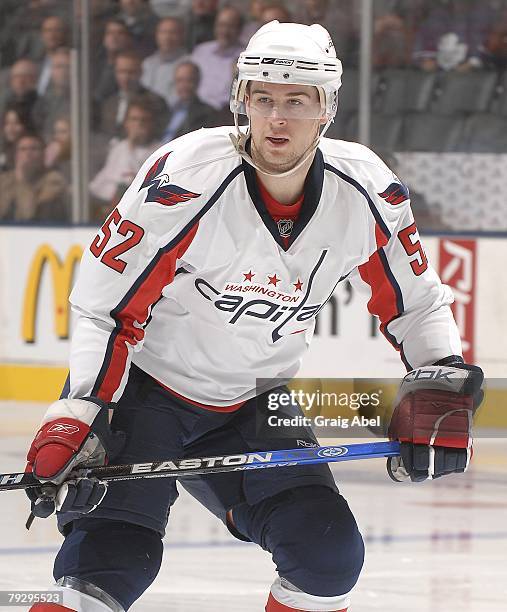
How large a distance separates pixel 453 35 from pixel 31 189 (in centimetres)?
197

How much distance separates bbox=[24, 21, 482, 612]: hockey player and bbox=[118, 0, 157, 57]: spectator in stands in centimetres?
391

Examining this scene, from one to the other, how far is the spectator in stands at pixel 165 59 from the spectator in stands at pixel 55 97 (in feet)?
1.15

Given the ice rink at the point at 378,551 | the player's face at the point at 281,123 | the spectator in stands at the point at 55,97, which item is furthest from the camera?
the spectator in stands at the point at 55,97

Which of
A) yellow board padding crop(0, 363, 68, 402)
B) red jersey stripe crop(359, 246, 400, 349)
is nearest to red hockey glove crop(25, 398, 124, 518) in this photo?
red jersey stripe crop(359, 246, 400, 349)

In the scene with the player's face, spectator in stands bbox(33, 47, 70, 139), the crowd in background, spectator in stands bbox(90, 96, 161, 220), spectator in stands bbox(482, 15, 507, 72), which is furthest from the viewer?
spectator in stands bbox(33, 47, 70, 139)

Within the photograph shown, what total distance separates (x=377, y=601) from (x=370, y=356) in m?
2.45

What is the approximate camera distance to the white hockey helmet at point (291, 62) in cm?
261

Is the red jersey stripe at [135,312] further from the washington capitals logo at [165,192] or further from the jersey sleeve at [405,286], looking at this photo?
the jersey sleeve at [405,286]

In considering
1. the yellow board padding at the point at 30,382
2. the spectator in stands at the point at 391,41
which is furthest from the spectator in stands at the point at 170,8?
the yellow board padding at the point at 30,382

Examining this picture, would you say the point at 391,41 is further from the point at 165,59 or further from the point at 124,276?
the point at 124,276

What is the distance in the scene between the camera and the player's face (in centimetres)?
259

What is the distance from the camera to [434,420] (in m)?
2.56

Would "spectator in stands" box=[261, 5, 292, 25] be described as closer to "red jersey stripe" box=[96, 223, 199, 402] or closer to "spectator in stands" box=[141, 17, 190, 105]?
"spectator in stands" box=[141, 17, 190, 105]

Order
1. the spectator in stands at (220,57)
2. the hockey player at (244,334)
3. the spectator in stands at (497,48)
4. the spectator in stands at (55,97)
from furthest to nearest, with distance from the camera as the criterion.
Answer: the spectator in stands at (55,97)
the spectator in stands at (220,57)
the spectator in stands at (497,48)
the hockey player at (244,334)
